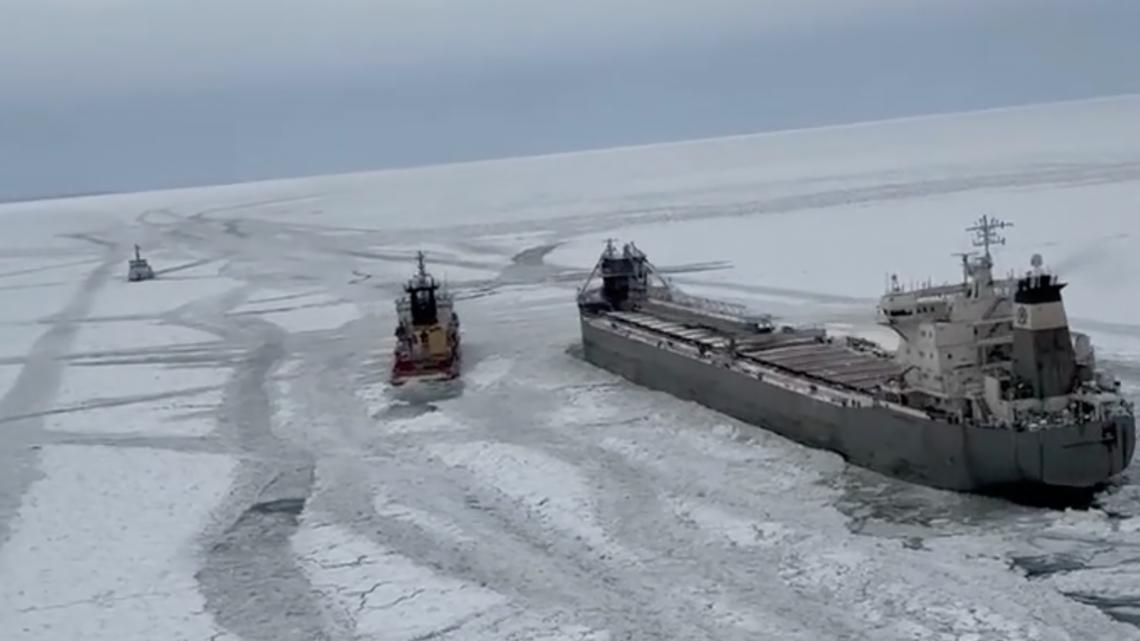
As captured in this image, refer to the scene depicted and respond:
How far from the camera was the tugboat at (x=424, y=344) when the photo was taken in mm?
20688

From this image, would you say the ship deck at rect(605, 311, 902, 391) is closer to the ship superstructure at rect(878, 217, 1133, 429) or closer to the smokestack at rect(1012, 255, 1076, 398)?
the ship superstructure at rect(878, 217, 1133, 429)

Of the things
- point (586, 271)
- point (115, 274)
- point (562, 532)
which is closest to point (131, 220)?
point (115, 274)

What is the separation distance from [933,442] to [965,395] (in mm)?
606

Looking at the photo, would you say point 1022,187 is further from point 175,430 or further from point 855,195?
point 175,430

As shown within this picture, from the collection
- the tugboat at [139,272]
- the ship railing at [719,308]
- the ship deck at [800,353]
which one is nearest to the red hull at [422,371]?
the ship deck at [800,353]

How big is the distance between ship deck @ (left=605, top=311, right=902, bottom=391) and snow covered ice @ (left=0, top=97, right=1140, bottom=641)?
3.62ft

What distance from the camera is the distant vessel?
1187 cm

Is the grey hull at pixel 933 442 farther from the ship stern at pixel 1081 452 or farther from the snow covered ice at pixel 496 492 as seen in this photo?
the snow covered ice at pixel 496 492

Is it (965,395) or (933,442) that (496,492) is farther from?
(965,395)

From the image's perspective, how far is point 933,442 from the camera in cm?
1260

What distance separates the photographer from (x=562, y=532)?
1218 cm

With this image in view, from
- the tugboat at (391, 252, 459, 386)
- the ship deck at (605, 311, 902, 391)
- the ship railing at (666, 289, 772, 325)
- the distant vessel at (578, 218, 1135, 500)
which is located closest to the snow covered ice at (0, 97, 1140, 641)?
the distant vessel at (578, 218, 1135, 500)

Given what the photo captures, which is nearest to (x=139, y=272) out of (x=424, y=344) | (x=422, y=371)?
(x=424, y=344)

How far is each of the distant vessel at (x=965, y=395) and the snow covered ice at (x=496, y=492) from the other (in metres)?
0.35
